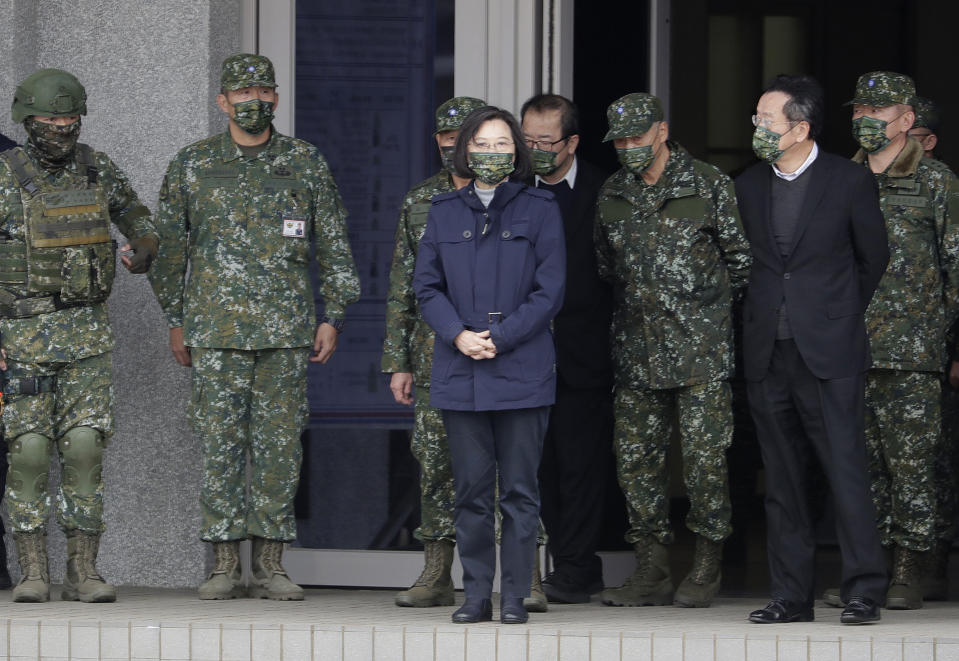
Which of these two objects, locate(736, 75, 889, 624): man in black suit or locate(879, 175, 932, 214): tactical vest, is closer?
locate(736, 75, 889, 624): man in black suit

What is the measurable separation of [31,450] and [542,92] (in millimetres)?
2677

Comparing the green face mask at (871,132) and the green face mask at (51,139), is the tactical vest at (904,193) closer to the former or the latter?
the green face mask at (871,132)

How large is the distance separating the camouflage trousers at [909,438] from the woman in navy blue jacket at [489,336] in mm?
1732

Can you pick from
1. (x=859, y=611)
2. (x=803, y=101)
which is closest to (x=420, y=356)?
(x=803, y=101)

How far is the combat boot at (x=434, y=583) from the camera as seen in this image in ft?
23.2

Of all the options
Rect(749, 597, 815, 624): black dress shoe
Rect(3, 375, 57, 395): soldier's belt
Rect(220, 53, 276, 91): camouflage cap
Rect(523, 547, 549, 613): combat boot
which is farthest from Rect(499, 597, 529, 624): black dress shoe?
Rect(220, 53, 276, 91): camouflage cap

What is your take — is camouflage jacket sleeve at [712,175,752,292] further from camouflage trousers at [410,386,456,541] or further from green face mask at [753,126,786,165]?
camouflage trousers at [410,386,456,541]

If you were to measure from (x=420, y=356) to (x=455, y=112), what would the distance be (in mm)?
952

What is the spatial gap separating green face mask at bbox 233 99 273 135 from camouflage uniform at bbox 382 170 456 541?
26.0 inches

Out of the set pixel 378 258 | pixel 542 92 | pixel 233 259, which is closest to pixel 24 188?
pixel 233 259

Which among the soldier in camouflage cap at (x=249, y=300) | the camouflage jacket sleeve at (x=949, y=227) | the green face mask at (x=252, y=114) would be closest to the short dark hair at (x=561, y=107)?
the soldier in camouflage cap at (x=249, y=300)

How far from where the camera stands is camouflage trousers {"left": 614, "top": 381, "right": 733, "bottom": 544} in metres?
6.99

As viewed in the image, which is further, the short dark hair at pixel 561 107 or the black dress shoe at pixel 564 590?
the black dress shoe at pixel 564 590

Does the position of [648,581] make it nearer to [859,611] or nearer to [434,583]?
[434,583]
